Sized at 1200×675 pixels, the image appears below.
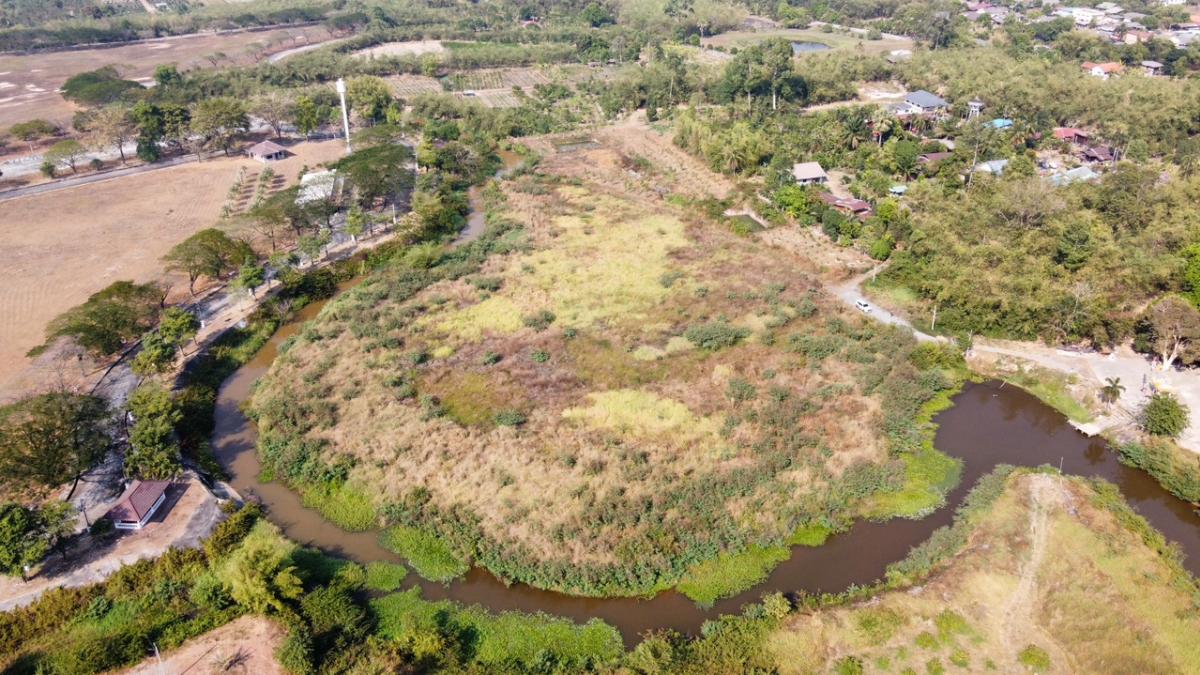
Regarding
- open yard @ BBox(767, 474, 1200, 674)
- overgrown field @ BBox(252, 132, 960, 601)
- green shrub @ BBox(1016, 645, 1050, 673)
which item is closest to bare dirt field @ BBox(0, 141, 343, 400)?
overgrown field @ BBox(252, 132, 960, 601)

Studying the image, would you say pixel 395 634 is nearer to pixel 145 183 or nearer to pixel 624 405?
pixel 624 405

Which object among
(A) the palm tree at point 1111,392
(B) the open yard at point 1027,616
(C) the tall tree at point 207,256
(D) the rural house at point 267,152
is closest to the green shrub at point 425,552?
(B) the open yard at point 1027,616

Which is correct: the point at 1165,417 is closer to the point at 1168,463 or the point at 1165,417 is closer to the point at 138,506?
the point at 1168,463

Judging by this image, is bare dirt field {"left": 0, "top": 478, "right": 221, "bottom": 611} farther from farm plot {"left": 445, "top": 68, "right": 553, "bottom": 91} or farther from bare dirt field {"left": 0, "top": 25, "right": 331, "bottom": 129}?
farm plot {"left": 445, "top": 68, "right": 553, "bottom": 91}

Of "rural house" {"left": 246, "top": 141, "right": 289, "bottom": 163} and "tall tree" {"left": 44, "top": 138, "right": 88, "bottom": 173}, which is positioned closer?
"tall tree" {"left": 44, "top": 138, "right": 88, "bottom": 173}

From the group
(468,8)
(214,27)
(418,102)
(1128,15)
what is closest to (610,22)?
(468,8)
